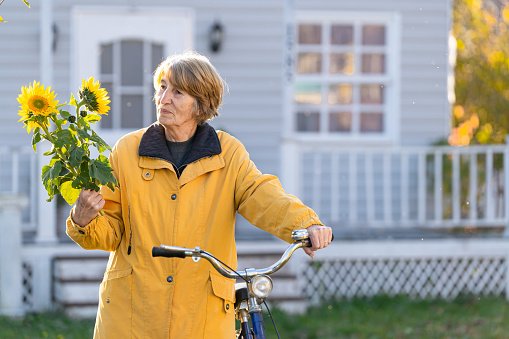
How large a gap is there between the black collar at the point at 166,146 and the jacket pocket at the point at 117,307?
1.44 feet

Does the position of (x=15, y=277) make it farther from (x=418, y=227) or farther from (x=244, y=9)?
(x=418, y=227)

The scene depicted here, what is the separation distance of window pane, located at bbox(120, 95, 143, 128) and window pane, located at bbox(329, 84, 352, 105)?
230cm

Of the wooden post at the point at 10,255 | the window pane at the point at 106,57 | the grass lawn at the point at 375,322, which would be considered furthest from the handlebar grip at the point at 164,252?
the window pane at the point at 106,57

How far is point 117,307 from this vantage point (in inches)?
110

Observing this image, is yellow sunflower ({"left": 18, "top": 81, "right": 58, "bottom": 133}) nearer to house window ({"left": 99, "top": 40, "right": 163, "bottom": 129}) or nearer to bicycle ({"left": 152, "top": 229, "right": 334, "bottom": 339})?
bicycle ({"left": 152, "top": 229, "right": 334, "bottom": 339})

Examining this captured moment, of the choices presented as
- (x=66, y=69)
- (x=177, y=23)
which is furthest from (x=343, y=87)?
(x=66, y=69)

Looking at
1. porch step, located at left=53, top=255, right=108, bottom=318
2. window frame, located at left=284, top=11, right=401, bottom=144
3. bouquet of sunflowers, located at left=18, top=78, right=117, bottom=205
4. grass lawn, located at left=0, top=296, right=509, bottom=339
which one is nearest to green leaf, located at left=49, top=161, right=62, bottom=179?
bouquet of sunflowers, located at left=18, top=78, right=117, bottom=205

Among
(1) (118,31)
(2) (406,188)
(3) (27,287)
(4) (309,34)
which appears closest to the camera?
(3) (27,287)

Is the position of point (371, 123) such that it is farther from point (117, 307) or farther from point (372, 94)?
point (117, 307)

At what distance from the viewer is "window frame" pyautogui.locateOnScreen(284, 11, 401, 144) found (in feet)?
29.7

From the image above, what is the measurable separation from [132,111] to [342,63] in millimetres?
2595

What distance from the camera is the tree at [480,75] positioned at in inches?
460

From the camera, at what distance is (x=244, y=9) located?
8.70 meters

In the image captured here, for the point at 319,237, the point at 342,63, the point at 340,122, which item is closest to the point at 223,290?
the point at 319,237
